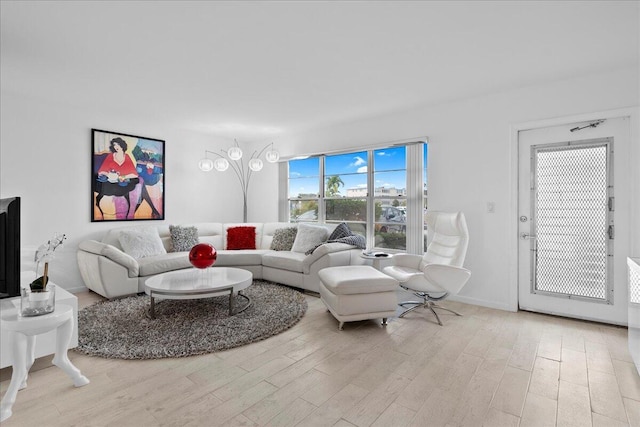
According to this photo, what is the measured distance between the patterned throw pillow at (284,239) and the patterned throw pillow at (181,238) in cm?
121

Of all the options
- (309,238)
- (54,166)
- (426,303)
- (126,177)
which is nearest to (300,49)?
(309,238)

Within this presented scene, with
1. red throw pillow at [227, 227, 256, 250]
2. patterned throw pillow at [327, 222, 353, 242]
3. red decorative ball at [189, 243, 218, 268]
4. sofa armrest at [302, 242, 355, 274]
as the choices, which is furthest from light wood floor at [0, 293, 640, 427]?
red throw pillow at [227, 227, 256, 250]

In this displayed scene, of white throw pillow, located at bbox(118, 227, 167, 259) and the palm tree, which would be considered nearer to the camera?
white throw pillow, located at bbox(118, 227, 167, 259)

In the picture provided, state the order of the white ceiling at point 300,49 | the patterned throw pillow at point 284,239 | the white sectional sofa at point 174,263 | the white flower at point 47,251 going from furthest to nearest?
the patterned throw pillow at point 284,239 < the white sectional sofa at point 174,263 < the white ceiling at point 300,49 < the white flower at point 47,251

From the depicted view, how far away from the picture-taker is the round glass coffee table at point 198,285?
2.98 meters

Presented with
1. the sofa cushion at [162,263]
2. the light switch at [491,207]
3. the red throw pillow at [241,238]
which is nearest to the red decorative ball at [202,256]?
the sofa cushion at [162,263]

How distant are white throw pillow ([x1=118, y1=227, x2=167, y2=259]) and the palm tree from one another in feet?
8.63

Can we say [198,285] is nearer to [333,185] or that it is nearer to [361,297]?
[361,297]

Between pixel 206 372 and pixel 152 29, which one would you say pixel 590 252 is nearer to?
pixel 206 372

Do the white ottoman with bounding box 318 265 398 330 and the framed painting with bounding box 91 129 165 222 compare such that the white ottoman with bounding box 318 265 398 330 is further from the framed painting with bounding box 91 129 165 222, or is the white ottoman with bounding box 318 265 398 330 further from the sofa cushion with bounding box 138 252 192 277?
the framed painting with bounding box 91 129 165 222

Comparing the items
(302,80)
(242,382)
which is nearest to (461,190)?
(302,80)

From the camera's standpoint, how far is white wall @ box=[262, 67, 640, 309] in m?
3.17

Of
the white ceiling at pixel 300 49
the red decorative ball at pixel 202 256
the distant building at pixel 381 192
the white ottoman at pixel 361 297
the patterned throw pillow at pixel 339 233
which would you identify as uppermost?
the white ceiling at pixel 300 49

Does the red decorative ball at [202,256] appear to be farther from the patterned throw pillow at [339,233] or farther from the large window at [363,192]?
the large window at [363,192]
